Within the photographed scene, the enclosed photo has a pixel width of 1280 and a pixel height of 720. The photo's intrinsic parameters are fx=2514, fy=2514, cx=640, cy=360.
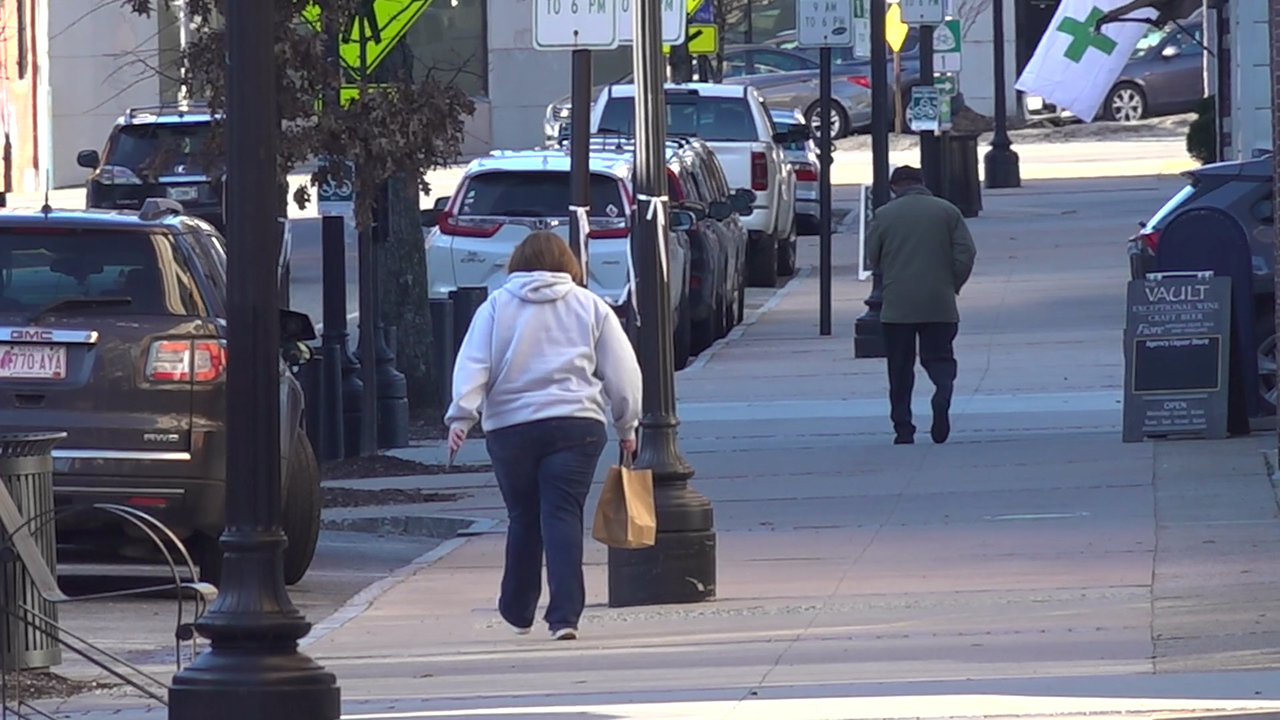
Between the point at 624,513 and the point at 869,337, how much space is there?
1067cm

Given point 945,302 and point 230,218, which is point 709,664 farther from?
point 945,302

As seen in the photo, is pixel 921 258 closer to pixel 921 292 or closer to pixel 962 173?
pixel 921 292

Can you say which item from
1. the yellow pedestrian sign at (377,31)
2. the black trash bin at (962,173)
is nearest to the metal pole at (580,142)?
the yellow pedestrian sign at (377,31)

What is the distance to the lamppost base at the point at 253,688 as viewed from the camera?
6.69 meters

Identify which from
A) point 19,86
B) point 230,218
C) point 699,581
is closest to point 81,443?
point 699,581

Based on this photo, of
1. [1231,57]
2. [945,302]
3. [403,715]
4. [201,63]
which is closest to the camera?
[403,715]

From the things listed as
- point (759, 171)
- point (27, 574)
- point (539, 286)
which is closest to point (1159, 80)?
point (759, 171)

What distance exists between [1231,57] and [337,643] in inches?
721

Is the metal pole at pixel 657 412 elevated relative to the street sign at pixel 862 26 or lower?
lower

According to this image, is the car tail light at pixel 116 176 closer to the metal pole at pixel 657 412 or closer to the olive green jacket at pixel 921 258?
the olive green jacket at pixel 921 258

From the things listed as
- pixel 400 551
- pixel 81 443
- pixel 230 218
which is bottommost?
pixel 400 551

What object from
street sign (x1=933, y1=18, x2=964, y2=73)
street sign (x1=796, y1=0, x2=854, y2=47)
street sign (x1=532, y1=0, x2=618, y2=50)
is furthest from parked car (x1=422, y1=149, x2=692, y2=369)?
street sign (x1=933, y1=18, x2=964, y2=73)

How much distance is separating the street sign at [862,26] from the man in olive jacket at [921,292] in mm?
7951

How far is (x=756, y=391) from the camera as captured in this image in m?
18.6
